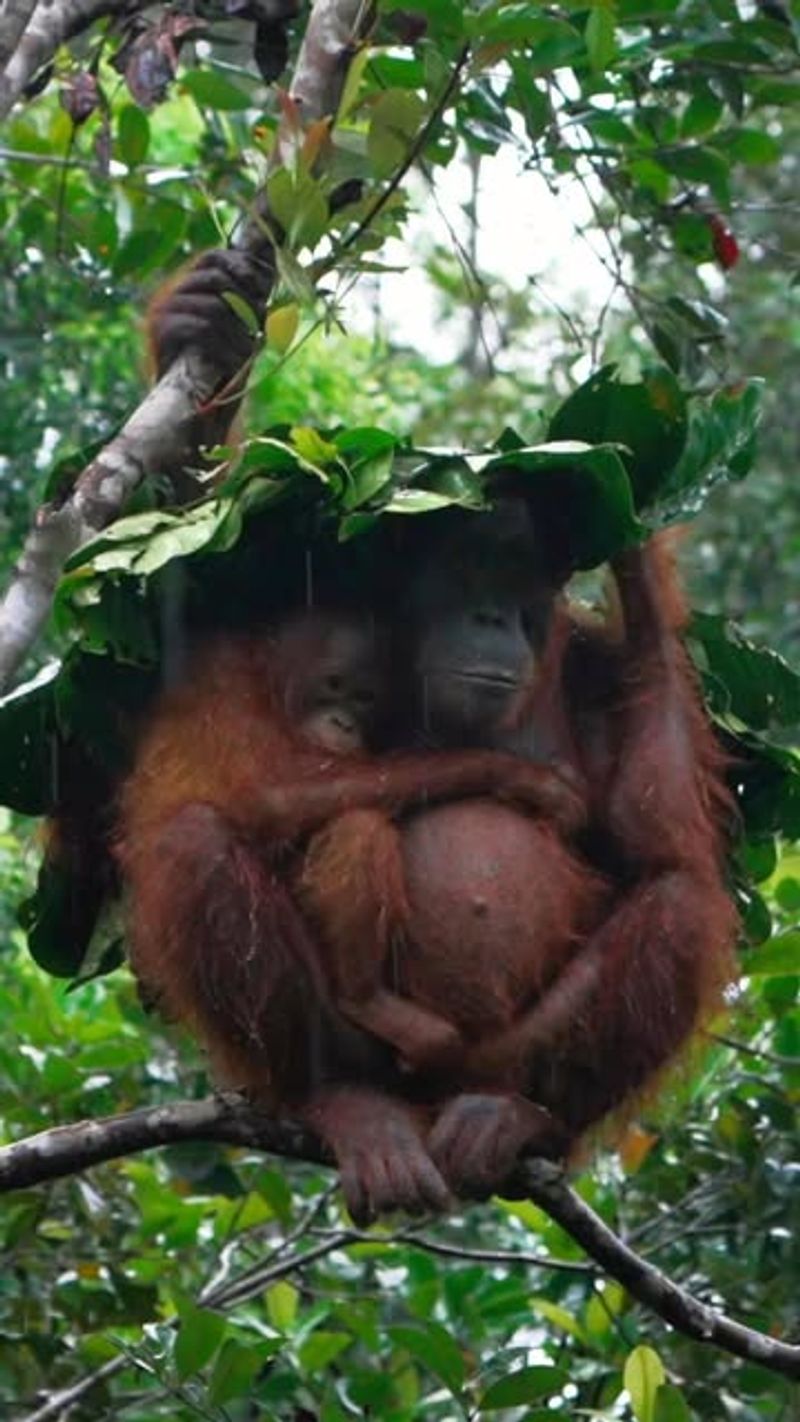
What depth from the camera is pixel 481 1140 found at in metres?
3.29

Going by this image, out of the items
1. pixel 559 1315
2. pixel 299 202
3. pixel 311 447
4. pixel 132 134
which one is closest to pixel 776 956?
pixel 559 1315

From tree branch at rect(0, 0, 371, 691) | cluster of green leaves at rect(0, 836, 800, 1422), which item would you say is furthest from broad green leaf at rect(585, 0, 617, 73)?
cluster of green leaves at rect(0, 836, 800, 1422)

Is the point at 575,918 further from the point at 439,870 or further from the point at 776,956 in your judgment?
the point at 776,956

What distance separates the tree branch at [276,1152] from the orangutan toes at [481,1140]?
35mm

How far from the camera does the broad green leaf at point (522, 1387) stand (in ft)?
11.2

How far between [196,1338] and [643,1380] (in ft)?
2.01

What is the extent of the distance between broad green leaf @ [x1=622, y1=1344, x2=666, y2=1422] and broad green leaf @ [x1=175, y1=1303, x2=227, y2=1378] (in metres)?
0.56

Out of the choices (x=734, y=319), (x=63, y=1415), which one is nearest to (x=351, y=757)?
(x=63, y=1415)

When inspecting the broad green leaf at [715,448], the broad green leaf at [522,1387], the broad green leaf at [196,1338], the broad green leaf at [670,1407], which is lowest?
the broad green leaf at [670,1407]

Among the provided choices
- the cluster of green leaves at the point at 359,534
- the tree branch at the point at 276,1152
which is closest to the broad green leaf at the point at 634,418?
the cluster of green leaves at the point at 359,534

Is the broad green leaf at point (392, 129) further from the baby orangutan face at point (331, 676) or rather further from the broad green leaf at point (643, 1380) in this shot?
the broad green leaf at point (643, 1380)

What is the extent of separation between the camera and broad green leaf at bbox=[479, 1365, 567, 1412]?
340 centimetres

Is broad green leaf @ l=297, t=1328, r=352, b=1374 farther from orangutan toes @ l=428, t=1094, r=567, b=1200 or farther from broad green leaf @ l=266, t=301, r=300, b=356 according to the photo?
broad green leaf @ l=266, t=301, r=300, b=356

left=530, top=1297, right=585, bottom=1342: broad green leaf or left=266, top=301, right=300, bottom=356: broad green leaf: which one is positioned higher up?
left=266, top=301, right=300, bottom=356: broad green leaf
